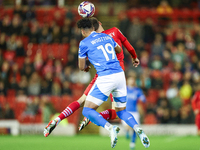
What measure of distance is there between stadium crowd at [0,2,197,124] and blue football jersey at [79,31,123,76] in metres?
8.30

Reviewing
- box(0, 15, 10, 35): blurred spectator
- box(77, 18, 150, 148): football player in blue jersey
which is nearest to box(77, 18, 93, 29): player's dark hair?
box(77, 18, 150, 148): football player in blue jersey

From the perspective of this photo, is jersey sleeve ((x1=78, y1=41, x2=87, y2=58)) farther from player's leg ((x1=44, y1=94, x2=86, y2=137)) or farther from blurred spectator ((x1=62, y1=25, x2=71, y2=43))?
blurred spectator ((x1=62, y1=25, x2=71, y2=43))

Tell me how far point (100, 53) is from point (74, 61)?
34.4ft

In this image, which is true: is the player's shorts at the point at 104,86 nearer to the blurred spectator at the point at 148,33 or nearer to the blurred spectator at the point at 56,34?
the blurred spectator at the point at 148,33

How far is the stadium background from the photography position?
15422 mm

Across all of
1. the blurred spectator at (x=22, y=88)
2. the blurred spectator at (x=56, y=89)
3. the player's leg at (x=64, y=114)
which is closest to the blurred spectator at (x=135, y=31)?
the blurred spectator at (x=56, y=89)

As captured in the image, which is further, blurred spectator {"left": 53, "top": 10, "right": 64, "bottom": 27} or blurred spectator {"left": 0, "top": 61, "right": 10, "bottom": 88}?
blurred spectator {"left": 53, "top": 10, "right": 64, "bottom": 27}

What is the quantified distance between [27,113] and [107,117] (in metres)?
8.80

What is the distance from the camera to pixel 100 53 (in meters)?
6.20

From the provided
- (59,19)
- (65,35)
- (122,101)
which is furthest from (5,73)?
(122,101)

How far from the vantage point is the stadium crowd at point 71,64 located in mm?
15430

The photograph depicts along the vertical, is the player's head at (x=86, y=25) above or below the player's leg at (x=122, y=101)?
above

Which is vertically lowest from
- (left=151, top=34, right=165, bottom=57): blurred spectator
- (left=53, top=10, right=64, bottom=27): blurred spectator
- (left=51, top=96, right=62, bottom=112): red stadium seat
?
(left=51, top=96, right=62, bottom=112): red stadium seat

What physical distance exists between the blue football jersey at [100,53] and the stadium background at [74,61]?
8.61m
